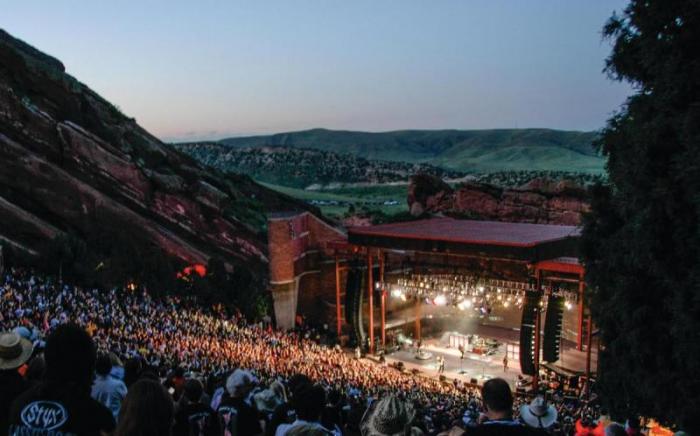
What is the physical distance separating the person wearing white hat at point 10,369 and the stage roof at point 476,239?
894 inches

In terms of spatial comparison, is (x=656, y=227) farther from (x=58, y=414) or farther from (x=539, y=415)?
(x=58, y=414)

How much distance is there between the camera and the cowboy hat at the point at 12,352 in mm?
4871

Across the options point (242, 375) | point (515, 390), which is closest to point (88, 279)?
point (515, 390)

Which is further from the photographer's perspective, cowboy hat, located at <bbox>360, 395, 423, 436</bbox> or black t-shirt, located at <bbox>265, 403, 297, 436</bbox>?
black t-shirt, located at <bbox>265, 403, 297, 436</bbox>

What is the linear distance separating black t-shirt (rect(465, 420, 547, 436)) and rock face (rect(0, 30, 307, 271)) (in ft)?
122

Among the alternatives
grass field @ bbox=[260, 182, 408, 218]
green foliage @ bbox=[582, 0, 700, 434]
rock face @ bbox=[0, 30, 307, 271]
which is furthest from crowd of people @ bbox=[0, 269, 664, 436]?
grass field @ bbox=[260, 182, 408, 218]

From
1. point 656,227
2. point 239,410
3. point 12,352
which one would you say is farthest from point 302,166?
point 12,352

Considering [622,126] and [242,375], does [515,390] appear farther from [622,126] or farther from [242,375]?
[242,375]

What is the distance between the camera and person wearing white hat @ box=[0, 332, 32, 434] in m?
4.55

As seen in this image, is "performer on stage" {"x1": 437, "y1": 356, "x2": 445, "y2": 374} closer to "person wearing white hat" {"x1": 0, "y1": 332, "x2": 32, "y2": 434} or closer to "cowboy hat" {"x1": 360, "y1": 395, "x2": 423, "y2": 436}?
"person wearing white hat" {"x1": 0, "y1": 332, "x2": 32, "y2": 434}

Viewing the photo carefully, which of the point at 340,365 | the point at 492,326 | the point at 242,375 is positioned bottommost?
the point at 492,326

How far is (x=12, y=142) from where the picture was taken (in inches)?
1606

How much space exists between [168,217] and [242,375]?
4209 cm

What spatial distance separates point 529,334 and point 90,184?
1220 inches
